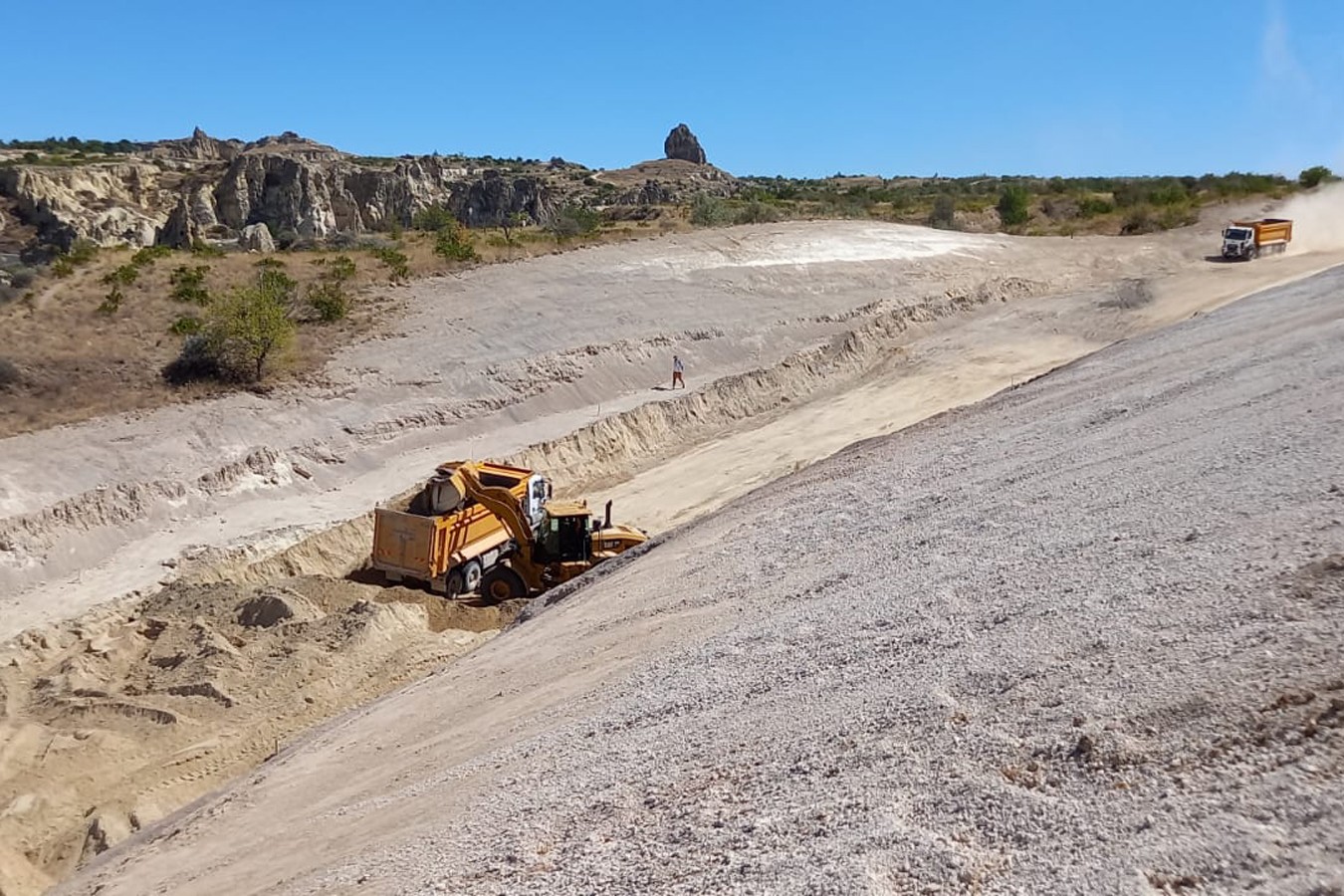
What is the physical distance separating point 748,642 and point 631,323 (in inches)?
996

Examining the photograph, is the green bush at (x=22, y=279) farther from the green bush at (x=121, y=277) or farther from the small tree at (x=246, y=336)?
the small tree at (x=246, y=336)

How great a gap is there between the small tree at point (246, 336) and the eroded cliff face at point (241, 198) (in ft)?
90.1

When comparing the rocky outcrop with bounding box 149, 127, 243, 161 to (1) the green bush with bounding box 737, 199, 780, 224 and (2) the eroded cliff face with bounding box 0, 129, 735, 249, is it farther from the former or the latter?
(1) the green bush with bounding box 737, 199, 780, 224

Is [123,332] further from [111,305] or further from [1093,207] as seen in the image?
[1093,207]

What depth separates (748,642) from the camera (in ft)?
30.9

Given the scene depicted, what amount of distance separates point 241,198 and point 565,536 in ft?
182

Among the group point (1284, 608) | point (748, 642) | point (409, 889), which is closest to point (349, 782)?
point (409, 889)

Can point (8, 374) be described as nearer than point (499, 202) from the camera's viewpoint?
Yes

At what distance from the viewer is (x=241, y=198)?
6512 centimetres

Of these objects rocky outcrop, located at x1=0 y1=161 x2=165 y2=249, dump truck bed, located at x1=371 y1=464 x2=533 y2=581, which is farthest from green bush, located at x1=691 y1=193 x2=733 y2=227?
dump truck bed, located at x1=371 y1=464 x2=533 y2=581

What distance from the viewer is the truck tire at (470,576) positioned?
1845 centimetres

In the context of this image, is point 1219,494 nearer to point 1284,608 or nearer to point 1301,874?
point 1284,608

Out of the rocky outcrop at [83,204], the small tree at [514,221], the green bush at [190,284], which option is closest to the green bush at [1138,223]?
the small tree at [514,221]

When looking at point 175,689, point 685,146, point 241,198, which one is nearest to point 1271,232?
point 175,689
